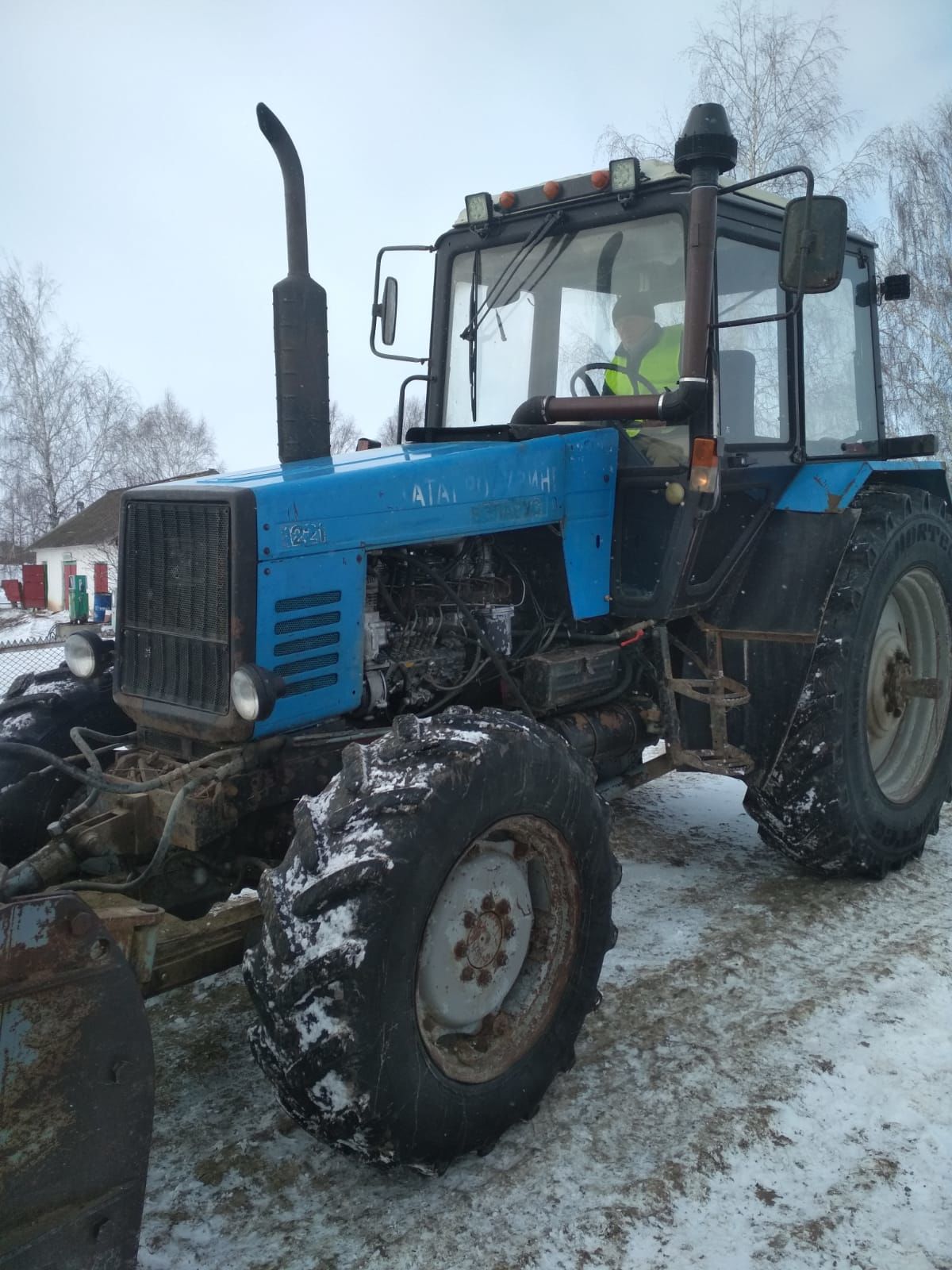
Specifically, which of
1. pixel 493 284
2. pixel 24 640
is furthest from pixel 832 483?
pixel 24 640

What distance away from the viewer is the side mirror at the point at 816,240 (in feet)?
10.7

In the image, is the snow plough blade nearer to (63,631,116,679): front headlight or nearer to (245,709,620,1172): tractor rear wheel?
(245,709,620,1172): tractor rear wheel

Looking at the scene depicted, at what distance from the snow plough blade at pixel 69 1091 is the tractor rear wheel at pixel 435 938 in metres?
0.33

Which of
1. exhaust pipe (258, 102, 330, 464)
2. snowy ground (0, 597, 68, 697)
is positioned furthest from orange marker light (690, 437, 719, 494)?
snowy ground (0, 597, 68, 697)

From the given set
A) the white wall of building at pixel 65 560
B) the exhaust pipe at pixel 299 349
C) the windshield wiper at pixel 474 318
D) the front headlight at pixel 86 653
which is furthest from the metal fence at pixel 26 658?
the white wall of building at pixel 65 560

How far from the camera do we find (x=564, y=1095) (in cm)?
289

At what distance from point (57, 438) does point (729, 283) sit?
30651mm

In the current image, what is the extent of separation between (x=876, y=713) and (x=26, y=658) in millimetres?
11003

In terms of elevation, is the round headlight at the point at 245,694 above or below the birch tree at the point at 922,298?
below

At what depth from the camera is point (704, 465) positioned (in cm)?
366

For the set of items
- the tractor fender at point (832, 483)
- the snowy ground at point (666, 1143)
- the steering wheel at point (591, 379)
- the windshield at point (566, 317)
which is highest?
the windshield at point (566, 317)

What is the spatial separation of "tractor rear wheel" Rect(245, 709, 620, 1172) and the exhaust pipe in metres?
1.85

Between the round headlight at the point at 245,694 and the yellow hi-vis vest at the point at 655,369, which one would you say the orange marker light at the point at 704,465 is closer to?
the yellow hi-vis vest at the point at 655,369

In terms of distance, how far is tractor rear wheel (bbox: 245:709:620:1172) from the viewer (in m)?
2.27
